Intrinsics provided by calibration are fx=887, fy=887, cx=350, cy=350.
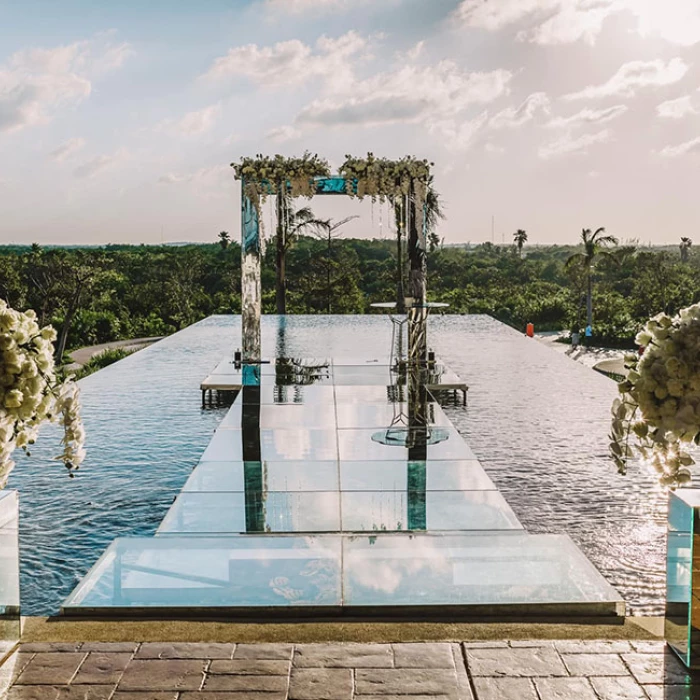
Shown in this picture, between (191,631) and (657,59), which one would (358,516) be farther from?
(657,59)

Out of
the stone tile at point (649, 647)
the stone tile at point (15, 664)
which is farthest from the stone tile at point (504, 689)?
the stone tile at point (15, 664)

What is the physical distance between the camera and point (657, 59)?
1453 cm

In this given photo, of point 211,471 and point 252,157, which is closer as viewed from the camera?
point 211,471

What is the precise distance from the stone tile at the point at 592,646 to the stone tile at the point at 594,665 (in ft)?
0.08

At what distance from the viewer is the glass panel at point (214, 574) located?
2959 mm

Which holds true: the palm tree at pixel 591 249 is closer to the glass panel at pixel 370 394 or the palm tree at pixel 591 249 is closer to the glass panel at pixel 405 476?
the glass panel at pixel 370 394

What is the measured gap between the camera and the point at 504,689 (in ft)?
7.33

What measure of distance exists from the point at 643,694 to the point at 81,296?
1981 cm

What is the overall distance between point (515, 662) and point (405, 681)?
0.32 m

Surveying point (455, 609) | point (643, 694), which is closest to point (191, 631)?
point (455, 609)

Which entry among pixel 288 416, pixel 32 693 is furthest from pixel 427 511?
pixel 288 416

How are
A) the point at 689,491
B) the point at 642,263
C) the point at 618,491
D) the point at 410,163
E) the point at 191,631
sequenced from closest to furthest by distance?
the point at 689,491 < the point at 191,631 < the point at 618,491 < the point at 410,163 < the point at 642,263

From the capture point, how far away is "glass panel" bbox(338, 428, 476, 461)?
17.2 ft

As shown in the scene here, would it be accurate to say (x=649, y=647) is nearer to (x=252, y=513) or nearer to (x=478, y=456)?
(x=252, y=513)
